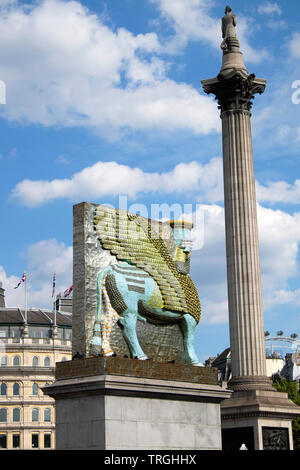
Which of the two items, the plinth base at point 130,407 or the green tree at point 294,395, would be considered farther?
the green tree at point 294,395

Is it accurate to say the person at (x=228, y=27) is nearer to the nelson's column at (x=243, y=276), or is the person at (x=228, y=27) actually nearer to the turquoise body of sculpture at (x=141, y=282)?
the nelson's column at (x=243, y=276)

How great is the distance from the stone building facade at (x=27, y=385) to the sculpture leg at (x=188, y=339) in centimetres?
6597

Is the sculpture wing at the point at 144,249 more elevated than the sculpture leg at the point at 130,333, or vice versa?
the sculpture wing at the point at 144,249

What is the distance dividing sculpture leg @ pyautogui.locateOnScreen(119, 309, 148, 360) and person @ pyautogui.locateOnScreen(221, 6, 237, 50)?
26.0 metres

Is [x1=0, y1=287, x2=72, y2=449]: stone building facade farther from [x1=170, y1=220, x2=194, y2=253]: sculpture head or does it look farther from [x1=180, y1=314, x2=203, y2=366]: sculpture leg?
[x1=180, y1=314, x2=203, y2=366]: sculpture leg

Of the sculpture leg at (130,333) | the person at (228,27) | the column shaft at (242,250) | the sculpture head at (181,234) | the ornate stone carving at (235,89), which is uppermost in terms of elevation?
the person at (228,27)

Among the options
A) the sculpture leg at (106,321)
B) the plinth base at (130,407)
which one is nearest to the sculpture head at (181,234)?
the sculpture leg at (106,321)

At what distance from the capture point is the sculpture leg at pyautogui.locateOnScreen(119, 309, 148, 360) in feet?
66.0

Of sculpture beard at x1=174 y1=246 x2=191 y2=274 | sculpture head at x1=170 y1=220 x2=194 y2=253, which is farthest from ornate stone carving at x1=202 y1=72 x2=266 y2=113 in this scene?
sculpture beard at x1=174 y1=246 x2=191 y2=274

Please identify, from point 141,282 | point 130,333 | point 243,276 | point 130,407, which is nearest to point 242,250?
point 243,276

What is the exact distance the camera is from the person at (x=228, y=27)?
139ft

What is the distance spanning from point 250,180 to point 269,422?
13152mm

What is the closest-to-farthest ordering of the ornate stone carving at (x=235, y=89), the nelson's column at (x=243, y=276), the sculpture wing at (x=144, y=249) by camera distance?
the sculpture wing at (x=144, y=249), the nelson's column at (x=243, y=276), the ornate stone carving at (x=235, y=89)
